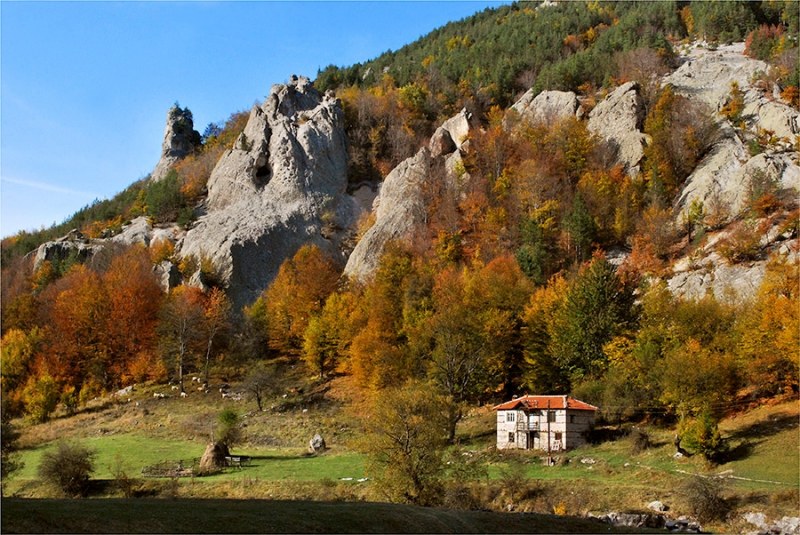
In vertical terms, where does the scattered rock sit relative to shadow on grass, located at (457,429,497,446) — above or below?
below

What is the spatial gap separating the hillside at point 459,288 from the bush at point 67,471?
2.63 meters

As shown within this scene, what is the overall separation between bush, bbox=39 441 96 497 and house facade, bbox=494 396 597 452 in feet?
99.8

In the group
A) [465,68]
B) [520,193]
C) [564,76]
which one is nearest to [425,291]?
[520,193]

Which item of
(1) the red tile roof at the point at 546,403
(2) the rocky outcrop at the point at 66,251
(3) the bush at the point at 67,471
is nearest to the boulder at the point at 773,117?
(1) the red tile roof at the point at 546,403

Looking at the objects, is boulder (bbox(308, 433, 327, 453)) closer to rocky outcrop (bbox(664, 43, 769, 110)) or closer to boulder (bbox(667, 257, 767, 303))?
boulder (bbox(667, 257, 767, 303))

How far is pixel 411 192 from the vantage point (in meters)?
104

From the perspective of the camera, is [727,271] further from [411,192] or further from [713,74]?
[713,74]

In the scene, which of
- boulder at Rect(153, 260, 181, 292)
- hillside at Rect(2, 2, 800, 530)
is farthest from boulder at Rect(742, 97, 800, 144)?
boulder at Rect(153, 260, 181, 292)

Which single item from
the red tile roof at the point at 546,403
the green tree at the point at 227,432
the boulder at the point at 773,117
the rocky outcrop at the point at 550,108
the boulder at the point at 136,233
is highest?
the rocky outcrop at the point at 550,108

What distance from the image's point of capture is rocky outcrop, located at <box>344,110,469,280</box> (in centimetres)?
9588

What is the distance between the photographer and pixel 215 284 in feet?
305

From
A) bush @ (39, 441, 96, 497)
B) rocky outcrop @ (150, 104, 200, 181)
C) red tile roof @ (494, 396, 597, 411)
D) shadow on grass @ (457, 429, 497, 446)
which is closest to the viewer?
bush @ (39, 441, 96, 497)

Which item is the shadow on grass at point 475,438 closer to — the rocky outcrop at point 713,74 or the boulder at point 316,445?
the boulder at point 316,445

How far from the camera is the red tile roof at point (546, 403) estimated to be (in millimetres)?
54469
